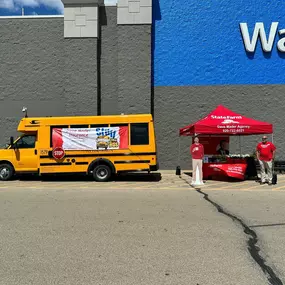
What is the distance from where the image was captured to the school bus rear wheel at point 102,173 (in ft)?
46.5

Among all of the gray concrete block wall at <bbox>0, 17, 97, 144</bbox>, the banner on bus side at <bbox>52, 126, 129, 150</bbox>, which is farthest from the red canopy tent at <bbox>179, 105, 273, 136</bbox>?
the gray concrete block wall at <bbox>0, 17, 97, 144</bbox>

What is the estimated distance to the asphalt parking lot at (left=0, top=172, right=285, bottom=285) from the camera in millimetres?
4355

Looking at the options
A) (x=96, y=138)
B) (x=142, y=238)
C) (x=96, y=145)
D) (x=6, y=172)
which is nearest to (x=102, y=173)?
(x=96, y=145)

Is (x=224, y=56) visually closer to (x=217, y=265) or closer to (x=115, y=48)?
(x=115, y=48)

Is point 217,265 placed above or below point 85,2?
below

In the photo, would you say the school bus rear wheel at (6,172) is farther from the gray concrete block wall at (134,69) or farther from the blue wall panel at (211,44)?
the blue wall panel at (211,44)

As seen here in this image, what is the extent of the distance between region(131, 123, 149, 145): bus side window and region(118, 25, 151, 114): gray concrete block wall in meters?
4.55

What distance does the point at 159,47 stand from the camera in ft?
61.9

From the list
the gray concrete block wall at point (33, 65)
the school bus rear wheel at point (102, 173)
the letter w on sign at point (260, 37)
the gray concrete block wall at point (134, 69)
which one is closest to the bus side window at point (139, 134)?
the school bus rear wheel at point (102, 173)

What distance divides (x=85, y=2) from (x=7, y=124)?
24.2ft

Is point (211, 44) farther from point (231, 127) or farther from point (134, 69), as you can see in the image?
point (231, 127)

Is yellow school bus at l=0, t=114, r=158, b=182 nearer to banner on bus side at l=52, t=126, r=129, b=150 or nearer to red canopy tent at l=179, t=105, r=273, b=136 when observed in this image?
banner on bus side at l=52, t=126, r=129, b=150

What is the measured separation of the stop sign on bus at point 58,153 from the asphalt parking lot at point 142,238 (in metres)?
3.24

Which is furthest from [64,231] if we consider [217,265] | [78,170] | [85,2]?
[85,2]
